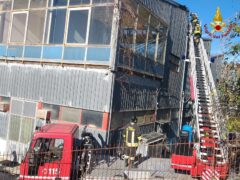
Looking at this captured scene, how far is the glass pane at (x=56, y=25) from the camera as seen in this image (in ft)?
39.3

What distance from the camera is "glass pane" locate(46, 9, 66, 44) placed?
12.0 meters

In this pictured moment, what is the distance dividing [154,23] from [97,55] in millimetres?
4274

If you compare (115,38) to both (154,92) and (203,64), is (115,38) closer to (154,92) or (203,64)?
(154,92)

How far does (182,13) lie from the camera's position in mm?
19031

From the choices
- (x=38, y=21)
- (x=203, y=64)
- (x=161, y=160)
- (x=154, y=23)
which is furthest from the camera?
(x=203, y=64)

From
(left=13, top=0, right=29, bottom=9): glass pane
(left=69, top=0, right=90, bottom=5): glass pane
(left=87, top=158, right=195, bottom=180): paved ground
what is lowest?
(left=87, top=158, right=195, bottom=180): paved ground

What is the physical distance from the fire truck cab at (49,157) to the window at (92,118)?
3.51 metres

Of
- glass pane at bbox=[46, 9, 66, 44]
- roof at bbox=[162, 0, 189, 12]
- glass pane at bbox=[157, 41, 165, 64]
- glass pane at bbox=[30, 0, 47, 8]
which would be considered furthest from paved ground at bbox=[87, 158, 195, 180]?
roof at bbox=[162, 0, 189, 12]

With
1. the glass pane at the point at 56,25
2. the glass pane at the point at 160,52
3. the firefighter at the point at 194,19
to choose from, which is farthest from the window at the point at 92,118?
the firefighter at the point at 194,19

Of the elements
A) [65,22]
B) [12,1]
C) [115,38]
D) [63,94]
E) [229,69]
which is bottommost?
[63,94]

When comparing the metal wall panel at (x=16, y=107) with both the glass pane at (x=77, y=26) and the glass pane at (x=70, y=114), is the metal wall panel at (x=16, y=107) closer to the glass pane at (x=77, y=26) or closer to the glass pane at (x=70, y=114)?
the glass pane at (x=70, y=114)

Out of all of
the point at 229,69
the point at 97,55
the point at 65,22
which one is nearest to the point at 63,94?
the point at 97,55

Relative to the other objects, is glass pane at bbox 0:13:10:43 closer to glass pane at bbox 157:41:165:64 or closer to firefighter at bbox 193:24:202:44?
glass pane at bbox 157:41:165:64

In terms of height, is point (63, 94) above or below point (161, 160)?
above
